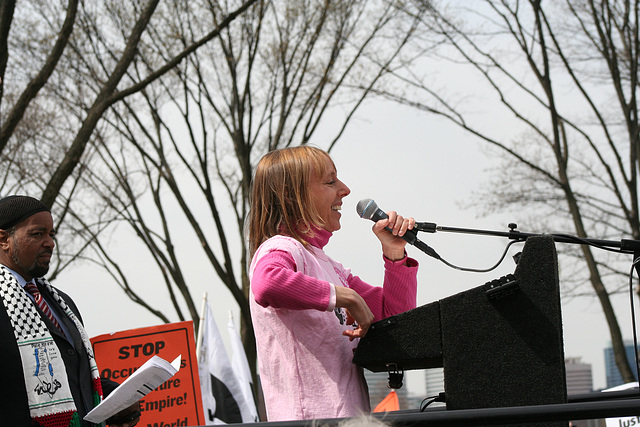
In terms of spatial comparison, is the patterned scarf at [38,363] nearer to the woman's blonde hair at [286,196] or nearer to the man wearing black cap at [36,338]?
the man wearing black cap at [36,338]

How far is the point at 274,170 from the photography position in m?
2.66

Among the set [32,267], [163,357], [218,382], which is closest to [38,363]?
[32,267]

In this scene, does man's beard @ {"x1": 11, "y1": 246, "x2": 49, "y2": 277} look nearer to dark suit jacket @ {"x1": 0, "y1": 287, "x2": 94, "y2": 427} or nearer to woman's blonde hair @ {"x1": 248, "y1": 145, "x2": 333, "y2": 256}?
dark suit jacket @ {"x1": 0, "y1": 287, "x2": 94, "y2": 427}

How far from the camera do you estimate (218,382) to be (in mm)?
8461

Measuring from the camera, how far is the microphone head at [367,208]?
2658mm

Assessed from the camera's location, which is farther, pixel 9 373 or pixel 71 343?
pixel 71 343

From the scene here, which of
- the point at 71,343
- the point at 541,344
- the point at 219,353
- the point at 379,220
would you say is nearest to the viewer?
the point at 541,344

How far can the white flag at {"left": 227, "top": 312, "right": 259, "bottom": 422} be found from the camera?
8.57 meters

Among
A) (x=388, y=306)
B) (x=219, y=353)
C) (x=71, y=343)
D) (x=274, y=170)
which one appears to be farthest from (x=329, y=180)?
(x=219, y=353)

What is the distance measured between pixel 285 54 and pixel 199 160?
1.99 m

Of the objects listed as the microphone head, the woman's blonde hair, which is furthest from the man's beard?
the microphone head

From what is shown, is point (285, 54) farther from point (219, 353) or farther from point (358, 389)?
point (358, 389)

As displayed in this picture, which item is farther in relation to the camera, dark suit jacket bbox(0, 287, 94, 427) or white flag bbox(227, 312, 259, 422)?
white flag bbox(227, 312, 259, 422)

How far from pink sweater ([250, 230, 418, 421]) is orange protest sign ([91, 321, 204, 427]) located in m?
3.39
